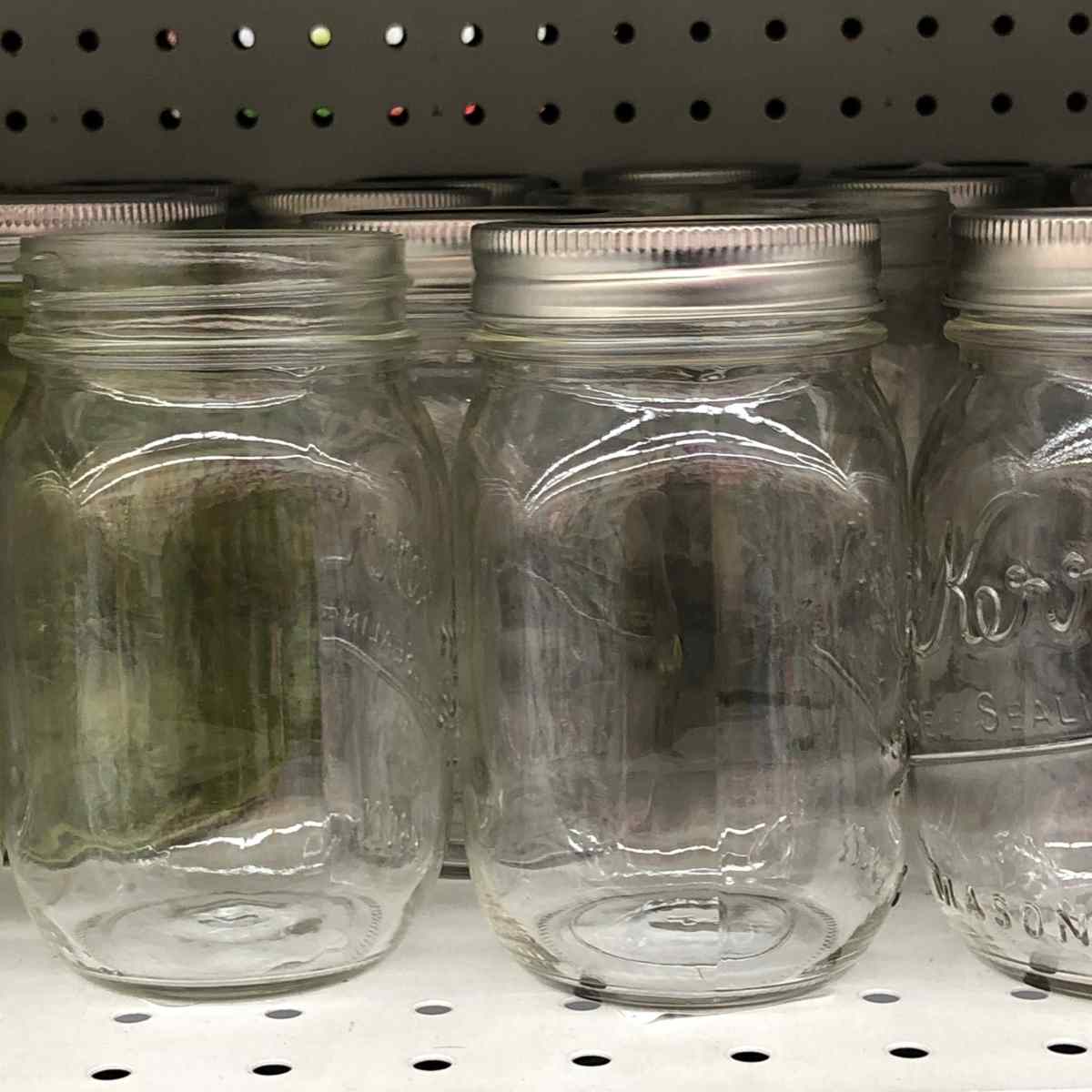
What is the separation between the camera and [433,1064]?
56 cm

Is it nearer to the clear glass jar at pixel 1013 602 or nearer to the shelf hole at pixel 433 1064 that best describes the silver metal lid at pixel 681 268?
the clear glass jar at pixel 1013 602

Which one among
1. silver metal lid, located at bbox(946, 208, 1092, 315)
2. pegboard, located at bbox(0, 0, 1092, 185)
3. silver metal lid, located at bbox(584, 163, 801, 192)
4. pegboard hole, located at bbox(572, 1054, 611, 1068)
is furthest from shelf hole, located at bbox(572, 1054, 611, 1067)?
pegboard, located at bbox(0, 0, 1092, 185)

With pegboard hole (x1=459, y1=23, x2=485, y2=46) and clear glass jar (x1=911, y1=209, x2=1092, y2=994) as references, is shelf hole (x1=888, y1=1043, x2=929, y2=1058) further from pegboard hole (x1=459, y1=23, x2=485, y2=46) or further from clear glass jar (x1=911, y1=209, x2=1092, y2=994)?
pegboard hole (x1=459, y1=23, x2=485, y2=46)

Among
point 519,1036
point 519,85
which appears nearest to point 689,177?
point 519,85

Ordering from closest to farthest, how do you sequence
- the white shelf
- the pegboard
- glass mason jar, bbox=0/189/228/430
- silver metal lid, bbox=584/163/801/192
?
the white shelf, glass mason jar, bbox=0/189/228/430, silver metal lid, bbox=584/163/801/192, the pegboard

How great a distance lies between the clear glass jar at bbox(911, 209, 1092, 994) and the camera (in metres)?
0.59

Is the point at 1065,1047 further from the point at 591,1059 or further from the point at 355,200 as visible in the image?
the point at 355,200

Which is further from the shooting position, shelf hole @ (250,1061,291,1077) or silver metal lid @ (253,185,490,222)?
silver metal lid @ (253,185,490,222)

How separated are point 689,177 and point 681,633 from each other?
12.7 inches

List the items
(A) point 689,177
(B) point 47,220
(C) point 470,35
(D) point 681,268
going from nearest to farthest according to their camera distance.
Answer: (D) point 681,268
(B) point 47,220
(A) point 689,177
(C) point 470,35

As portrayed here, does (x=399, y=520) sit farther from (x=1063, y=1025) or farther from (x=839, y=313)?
(x=1063, y=1025)

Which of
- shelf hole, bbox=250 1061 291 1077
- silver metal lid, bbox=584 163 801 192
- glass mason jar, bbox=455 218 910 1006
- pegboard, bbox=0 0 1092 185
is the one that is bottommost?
shelf hole, bbox=250 1061 291 1077

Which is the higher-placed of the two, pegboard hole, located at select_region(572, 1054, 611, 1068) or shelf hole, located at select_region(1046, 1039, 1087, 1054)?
pegboard hole, located at select_region(572, 1054, 611, 1068)

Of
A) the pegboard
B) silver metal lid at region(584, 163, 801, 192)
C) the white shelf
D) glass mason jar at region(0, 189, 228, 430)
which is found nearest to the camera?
the white shelf
